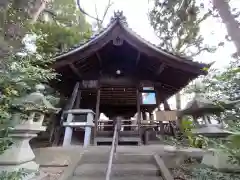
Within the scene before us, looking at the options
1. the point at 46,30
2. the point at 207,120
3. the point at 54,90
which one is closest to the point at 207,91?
the point at 207,120

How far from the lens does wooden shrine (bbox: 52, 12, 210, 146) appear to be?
5.62 m

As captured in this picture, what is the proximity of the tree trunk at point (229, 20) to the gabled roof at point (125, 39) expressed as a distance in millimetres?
1463

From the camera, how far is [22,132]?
296cm

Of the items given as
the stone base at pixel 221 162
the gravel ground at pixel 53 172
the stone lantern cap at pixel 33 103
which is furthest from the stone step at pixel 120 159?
the stone lantern cap at pixel 33 103

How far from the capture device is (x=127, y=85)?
7242mm

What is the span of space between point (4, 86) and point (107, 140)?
4.22m

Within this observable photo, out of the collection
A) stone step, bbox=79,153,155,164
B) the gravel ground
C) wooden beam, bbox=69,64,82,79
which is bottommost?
the gravel ground

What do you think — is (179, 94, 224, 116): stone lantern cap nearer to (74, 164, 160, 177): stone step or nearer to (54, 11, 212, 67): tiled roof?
(74, 164, 160, 177): stone step

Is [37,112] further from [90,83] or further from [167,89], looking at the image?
[167,89]

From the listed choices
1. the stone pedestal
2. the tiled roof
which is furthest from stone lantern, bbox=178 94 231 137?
the stone pedestal

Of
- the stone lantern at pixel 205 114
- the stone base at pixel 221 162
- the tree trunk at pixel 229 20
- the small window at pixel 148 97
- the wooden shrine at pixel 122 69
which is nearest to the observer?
the stone base at pixel 221 162

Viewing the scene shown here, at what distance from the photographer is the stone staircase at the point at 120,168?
3072 mm

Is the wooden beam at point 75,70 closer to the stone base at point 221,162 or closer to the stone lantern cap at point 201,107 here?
the stone lantern cap at point 201,107

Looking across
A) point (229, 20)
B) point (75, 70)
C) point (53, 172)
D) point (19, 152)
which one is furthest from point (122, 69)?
point (19, 152)
